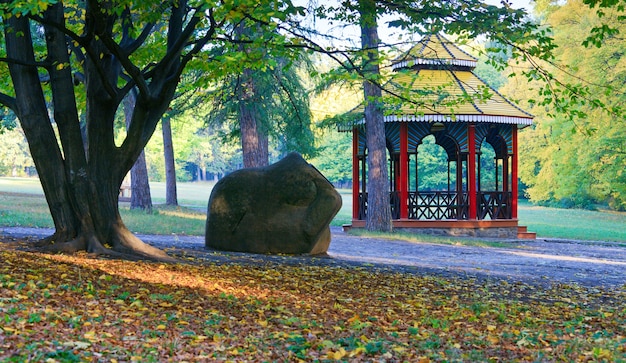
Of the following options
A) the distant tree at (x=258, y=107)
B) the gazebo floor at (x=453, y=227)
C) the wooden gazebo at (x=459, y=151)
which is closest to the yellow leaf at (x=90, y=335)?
the distant tree at (x=258, y=107)

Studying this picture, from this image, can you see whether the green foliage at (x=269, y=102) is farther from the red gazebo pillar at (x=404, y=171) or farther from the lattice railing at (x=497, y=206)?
→ the lattice railing at (x=497, y=206)

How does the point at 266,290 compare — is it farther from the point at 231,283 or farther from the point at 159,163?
the point at 159,163

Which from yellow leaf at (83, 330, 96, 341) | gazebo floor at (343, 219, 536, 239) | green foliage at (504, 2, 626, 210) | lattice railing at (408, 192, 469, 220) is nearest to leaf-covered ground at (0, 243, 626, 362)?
yellow leaf at (83, 330, 96, 341)

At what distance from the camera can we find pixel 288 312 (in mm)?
7770

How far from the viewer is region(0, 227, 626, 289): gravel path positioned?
12633 mm

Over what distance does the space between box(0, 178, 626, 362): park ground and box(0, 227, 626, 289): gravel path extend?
0.57 feet

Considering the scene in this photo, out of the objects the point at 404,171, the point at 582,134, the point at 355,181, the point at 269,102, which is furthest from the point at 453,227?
the point at 269,102

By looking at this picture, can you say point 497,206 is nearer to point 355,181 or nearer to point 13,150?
point 355,181

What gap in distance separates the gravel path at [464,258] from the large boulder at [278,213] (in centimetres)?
52

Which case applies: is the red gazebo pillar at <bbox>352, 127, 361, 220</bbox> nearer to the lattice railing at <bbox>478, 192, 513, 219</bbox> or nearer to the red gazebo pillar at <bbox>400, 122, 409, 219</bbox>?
the red gazebo pillar at <bbox>400, 122, 409, 219</bbox>

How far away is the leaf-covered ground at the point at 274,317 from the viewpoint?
5969 mm

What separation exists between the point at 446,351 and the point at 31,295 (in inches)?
156

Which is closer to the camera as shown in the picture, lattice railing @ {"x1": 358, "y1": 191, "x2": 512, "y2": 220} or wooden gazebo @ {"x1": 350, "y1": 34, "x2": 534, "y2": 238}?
wooden gazebo @ {"x1": 350, "y1": 34, "x2": 534, "y2": 238}

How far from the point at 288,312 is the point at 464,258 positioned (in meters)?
8.92
